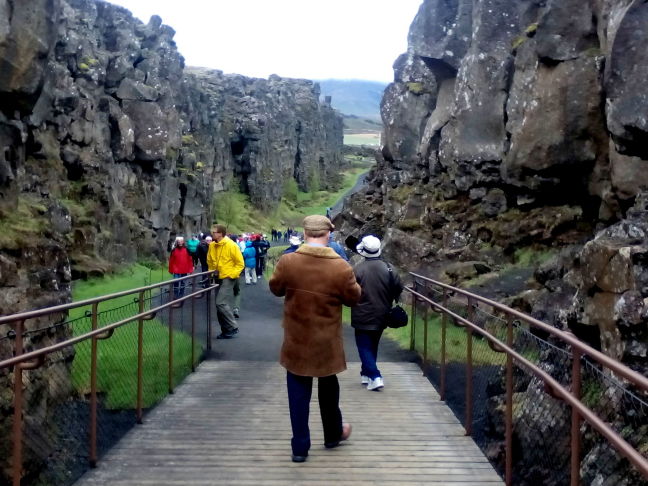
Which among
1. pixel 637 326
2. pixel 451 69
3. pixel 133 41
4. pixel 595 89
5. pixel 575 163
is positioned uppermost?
pixel 133 41

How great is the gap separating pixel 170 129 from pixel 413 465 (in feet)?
112

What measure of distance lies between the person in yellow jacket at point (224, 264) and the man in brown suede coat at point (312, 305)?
660cm

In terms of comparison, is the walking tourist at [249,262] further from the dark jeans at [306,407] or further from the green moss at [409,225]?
the dark jeans at [306,407]

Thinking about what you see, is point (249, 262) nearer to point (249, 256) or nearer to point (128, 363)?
point (249, 256)

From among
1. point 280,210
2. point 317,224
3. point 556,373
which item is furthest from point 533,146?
point 280,210

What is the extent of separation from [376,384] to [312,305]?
134 inches

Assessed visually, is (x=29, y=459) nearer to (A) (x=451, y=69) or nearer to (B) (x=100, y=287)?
(B) (x=100, y=287)

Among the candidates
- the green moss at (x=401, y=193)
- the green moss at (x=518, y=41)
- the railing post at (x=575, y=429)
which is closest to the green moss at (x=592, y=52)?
the green moss at (x=518, y=41)

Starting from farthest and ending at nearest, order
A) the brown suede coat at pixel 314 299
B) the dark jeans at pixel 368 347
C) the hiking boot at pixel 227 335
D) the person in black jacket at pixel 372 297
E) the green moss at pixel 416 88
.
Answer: the green moss at pixel 416 88, the hiking boot at pixel 227 335, the dark jeans at pixel 368 347, the person in black jacket at pixel 372 297, the brown suede coat at pixel 314 299

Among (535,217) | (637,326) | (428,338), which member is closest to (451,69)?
(535,217)

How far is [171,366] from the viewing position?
28.1 ft

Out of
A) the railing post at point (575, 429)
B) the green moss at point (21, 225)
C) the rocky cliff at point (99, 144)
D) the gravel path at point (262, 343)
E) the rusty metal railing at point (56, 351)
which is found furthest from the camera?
Result: the rocky cliff at point (99, 144)

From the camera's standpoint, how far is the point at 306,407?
5.79 meters

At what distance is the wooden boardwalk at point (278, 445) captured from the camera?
570 cm
